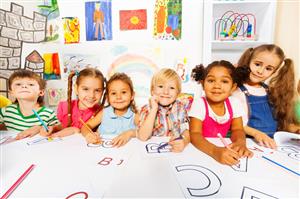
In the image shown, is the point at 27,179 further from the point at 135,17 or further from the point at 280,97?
the point at 280,97

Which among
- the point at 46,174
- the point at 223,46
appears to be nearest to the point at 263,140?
the point at 223,46

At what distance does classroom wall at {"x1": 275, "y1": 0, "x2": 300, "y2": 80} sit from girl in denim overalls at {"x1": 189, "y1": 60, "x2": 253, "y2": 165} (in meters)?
0.20

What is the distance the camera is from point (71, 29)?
2.18 ft

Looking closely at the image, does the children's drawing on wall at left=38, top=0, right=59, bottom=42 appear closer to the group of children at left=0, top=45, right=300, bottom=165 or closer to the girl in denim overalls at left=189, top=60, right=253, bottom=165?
the group of children at left=0, top=45, right=300, bottom=165

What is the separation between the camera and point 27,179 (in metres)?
0.35

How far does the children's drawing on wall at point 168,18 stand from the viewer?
0.64 metres

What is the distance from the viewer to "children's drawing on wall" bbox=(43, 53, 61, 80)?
0.68 meters

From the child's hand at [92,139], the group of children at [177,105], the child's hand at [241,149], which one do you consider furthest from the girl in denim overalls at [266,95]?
the child's hand at [92,139]

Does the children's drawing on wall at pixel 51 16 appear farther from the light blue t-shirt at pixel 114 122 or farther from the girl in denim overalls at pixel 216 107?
the girl in denim overalls at pixel 216 107

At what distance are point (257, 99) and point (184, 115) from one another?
0.21m

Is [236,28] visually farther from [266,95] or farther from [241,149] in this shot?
[241,149]

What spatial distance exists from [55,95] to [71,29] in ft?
0.72

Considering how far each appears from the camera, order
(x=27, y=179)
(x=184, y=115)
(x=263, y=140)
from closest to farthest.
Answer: (x=27, y=179), (x=263, y=140), (x=184, y=115)

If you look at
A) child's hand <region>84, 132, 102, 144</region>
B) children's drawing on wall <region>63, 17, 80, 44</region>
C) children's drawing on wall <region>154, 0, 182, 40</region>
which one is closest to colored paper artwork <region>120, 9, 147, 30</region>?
children's drawing on wall <region>154, 0, 182, 40</region>
